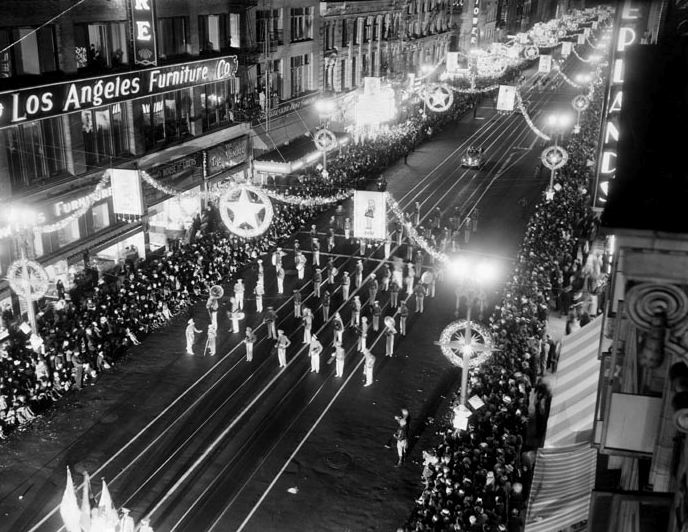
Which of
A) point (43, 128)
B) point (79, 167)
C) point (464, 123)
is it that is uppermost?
point (43, 128)

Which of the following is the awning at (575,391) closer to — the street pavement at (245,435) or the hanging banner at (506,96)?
the street pavement at (245,435)

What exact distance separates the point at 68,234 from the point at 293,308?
9375mm

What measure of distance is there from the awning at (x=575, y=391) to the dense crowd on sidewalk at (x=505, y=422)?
1168mm

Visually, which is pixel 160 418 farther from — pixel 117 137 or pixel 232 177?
pixel 232 177

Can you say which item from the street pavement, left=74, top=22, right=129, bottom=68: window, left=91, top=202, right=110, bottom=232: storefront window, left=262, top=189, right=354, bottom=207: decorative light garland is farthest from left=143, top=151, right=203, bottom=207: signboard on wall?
the street pavement

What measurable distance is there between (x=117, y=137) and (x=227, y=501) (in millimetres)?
19136

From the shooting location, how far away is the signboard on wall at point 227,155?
3691 cm

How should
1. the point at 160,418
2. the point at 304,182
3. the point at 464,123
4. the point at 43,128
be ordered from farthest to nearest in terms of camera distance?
the point at 464,123
the point at 304,182
the point at 43,128
the point at 160,418

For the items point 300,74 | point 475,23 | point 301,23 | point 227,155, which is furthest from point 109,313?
point 475,23

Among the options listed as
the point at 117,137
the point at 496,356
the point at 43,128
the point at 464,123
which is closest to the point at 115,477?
the point at 496,356

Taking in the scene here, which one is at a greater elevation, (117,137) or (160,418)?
(117,137)

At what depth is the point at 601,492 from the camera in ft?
24.3

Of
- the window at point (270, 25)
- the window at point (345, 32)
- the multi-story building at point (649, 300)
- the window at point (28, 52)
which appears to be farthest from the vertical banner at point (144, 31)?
the window at point (345, 32)

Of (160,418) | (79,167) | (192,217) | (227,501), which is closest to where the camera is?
(227,501)
